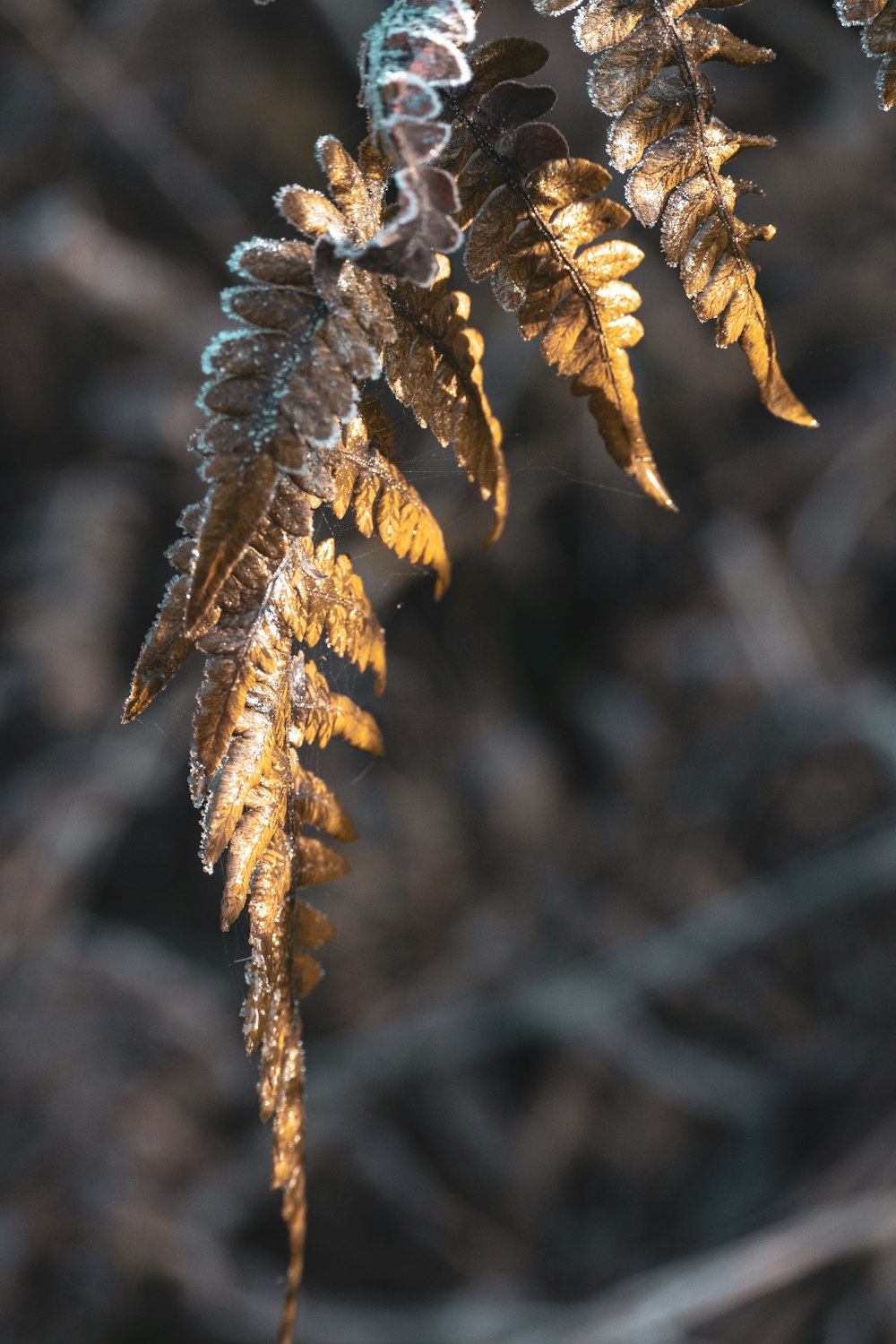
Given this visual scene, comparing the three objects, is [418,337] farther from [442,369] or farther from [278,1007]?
[278,1007]

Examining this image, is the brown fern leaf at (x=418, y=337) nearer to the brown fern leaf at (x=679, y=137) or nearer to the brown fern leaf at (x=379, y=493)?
the brown fern leaf at (x=379, y=493)

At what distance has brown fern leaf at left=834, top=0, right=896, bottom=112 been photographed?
1.97 ft

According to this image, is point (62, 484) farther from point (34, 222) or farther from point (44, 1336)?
point (44, 1336)

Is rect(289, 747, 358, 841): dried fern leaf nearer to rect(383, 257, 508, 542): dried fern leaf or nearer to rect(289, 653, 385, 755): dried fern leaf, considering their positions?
rect(289, 653, 385, 755): dried fern leaf

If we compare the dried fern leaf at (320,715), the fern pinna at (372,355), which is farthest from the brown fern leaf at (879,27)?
the dried fern leaf at (320,715)

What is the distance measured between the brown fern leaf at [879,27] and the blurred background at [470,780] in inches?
61.7

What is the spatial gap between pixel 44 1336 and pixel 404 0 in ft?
8.35

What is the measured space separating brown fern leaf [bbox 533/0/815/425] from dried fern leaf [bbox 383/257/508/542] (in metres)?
0.15

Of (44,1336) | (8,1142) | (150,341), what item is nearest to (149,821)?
(8,1142)

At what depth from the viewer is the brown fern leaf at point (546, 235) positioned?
540 millimetres

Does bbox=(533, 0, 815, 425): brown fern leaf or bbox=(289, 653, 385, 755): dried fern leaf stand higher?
bbox=(533, 0, 815, 425): brown fern leaf

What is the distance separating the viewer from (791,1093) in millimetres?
2334

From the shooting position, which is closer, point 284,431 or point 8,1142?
point 284,431

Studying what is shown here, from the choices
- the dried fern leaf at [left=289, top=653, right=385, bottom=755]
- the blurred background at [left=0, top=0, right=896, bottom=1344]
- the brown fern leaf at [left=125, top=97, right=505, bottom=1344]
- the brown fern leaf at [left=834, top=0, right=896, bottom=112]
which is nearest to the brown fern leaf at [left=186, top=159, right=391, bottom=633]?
the brown fern leaf at [left=125, top=97, right=505, bottom=1344]
